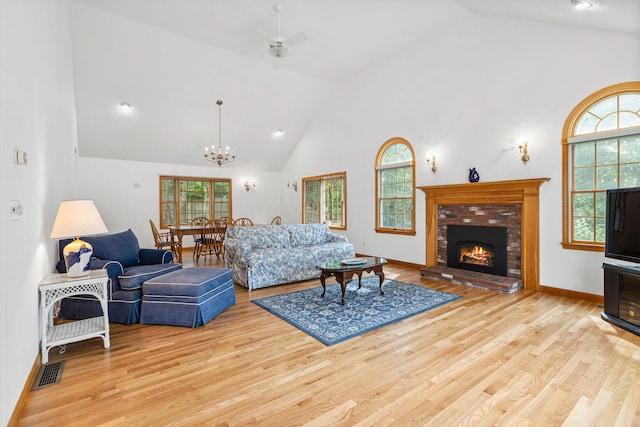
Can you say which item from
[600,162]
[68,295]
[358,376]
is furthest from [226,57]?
[600,162]

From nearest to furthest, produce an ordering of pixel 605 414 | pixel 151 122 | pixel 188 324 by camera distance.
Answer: pixel 605 414 → pixel 188 324 → pixel 151 122

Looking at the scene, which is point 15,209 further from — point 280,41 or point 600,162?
point 600,162

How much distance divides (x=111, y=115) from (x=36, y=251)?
17.0ft

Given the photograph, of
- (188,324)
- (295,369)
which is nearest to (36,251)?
(188,324)

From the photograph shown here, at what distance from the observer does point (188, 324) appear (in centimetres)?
326

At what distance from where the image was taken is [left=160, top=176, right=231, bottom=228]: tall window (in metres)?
8.58

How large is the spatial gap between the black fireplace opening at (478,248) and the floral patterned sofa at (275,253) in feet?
5.78

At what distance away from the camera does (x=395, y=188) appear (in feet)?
21.7

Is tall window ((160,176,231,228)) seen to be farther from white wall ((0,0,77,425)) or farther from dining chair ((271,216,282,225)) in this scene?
white wall ((0,0,77,425))

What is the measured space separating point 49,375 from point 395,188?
581 centimetres

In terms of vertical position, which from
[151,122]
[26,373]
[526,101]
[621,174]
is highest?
[151,122]

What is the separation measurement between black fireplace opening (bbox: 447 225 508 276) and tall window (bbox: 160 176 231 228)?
6483mm

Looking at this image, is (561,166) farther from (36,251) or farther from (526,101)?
(36,251)

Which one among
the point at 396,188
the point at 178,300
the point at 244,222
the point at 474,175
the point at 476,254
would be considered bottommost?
the point at 178,300
